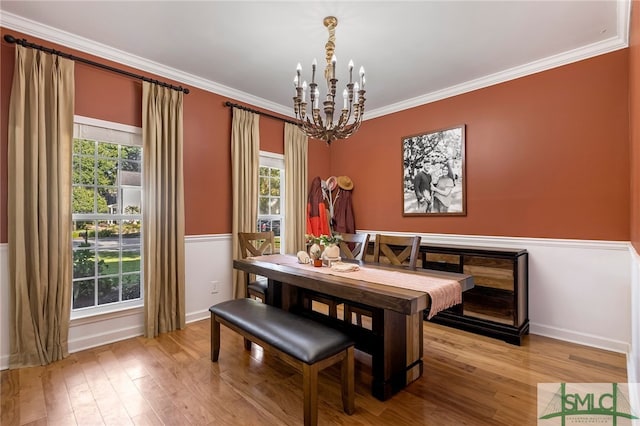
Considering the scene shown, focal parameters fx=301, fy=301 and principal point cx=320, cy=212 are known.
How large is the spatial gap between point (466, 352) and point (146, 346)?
2926mm

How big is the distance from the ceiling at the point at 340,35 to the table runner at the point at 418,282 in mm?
2003

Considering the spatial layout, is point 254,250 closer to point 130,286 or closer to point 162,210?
point 162,210

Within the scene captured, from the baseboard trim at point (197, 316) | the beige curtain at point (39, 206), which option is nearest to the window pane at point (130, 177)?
the beige curtain at point (39, 206)

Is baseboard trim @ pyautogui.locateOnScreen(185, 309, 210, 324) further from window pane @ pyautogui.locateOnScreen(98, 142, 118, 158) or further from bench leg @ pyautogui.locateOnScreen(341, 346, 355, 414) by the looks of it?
bench leg @ pyautogui.locateOnScreen(341, 346, 355, 414)

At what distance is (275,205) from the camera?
445cm

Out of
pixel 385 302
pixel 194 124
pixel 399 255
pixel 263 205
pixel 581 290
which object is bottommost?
pixel 581 290

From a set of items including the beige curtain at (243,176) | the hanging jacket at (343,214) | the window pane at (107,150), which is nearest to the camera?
the window pane at (107,150)

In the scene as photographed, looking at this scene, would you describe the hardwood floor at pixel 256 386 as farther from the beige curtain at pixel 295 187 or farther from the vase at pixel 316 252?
the beige curtain at pixel 295 187

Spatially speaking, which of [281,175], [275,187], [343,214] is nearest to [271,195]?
[275,187]

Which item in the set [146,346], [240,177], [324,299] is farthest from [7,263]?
[324,299]

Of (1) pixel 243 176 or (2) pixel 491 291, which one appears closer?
(2) pixel 491 291

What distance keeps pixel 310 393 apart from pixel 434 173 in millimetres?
3047

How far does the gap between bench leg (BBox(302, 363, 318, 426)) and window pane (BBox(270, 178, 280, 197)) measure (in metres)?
3.03
